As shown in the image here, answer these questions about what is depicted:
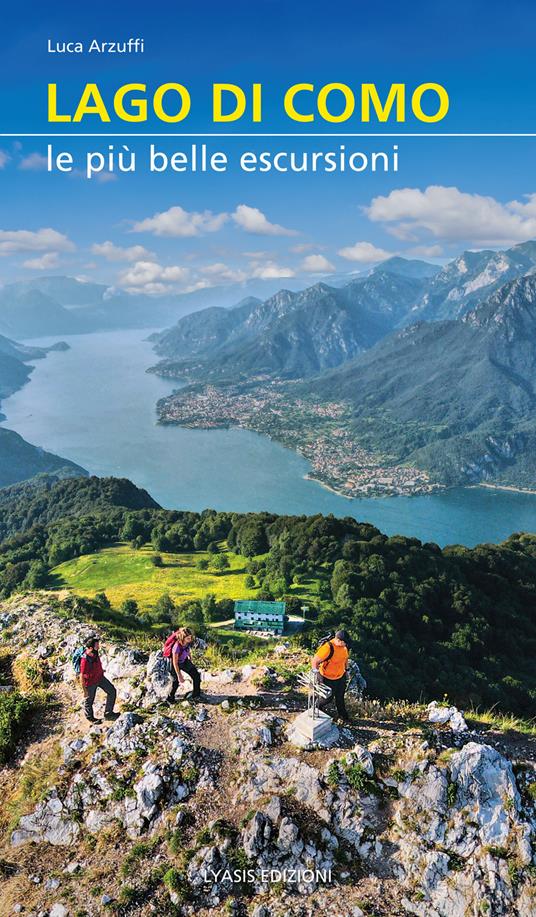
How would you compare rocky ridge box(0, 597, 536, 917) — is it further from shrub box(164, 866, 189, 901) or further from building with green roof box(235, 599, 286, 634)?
building with green roof box(235, 599, 286, 634)

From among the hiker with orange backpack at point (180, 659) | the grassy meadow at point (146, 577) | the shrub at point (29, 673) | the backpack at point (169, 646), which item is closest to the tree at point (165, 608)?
the grassy meadow at point (146, 577)

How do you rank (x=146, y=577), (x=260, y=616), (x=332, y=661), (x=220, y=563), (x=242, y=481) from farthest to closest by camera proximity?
1. (x=242, y=481)
2. (x=220, y=563)
3. (x=146, y=577)
4. (x=260, y=616)
5. (x=332, y=661)

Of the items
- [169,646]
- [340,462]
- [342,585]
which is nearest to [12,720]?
[169,646]

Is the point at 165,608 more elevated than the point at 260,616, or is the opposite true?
the point at 260,616

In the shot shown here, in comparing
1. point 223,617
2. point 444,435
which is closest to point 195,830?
point 223,617

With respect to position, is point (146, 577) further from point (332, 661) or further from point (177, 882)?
point (177, 882)

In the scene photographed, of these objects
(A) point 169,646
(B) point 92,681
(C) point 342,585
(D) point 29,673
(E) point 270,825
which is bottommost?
(C) point 342,585

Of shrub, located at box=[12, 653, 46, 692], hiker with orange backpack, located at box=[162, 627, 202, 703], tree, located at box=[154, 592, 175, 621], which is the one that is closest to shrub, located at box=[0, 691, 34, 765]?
shrub, located at box=[12, 653, 46, 692]
